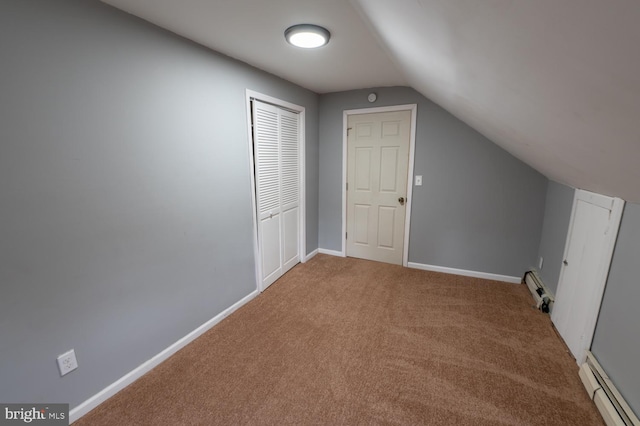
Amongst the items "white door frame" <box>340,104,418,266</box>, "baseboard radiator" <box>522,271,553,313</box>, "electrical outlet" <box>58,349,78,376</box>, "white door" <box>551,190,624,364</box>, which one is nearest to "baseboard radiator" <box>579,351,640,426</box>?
"white door" <box>551,190,624,364</box>

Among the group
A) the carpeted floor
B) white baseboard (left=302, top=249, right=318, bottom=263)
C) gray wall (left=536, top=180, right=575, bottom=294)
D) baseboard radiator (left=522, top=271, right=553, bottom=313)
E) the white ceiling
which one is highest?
the white ceiling

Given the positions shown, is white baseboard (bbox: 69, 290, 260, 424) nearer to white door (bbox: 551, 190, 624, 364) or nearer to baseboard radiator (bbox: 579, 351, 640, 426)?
baseboard radiator (bbox: 579, 351, 640, 426)

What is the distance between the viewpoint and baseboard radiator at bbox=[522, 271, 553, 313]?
2490 mm

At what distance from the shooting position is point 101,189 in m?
1.53

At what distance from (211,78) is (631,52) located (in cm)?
227

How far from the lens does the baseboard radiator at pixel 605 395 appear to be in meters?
1.39

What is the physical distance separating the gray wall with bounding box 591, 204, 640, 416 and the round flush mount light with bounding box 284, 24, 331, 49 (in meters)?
2.07

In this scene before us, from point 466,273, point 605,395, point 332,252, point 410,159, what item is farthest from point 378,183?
point 605,395

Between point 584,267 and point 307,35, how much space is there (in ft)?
8.21

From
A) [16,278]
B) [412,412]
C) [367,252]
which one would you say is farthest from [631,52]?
[367,252]

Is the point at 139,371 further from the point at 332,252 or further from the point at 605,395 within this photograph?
the point at 605,395

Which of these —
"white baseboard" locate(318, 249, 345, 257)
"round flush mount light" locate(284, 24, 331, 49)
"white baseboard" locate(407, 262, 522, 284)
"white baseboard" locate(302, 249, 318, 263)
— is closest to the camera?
"round flush mount light" locate(284, 24, 331, 49)

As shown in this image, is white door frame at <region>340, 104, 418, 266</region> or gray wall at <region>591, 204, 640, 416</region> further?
white door frame at <region>340, 104, 418, 266</region>

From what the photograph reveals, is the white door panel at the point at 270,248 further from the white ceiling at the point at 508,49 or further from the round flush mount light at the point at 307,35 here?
the round flush mount light at the point at 307,35
